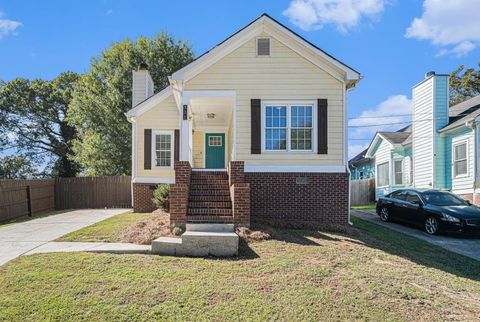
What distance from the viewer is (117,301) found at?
5.04 meters

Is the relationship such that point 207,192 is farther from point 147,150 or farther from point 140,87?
point 140,87

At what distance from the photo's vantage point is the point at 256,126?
10773 mm

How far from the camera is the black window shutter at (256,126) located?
1075 cm

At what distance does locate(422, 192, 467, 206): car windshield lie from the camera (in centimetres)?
1202

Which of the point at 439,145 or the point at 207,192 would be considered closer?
the point at 207,192

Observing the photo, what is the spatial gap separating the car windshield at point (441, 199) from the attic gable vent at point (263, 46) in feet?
24.5

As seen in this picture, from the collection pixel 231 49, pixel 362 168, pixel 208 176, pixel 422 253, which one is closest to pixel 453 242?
pixel 422 253

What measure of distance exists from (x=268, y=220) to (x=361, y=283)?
172 inches

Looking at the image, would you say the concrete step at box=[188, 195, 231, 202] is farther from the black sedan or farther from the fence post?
the fence post

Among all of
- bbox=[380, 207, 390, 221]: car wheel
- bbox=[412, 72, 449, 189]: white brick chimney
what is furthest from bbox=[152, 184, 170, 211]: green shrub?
bbox=[412, 72, 449, 189]: white brick chimney

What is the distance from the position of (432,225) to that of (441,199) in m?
1.34

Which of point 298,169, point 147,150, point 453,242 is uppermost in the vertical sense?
point 147,150

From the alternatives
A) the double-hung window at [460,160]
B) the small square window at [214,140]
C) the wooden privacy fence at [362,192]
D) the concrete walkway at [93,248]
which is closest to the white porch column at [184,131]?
the concrete walkway at [93,248]

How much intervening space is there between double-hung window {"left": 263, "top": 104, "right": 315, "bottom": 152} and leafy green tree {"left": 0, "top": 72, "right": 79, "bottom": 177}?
27.6m
